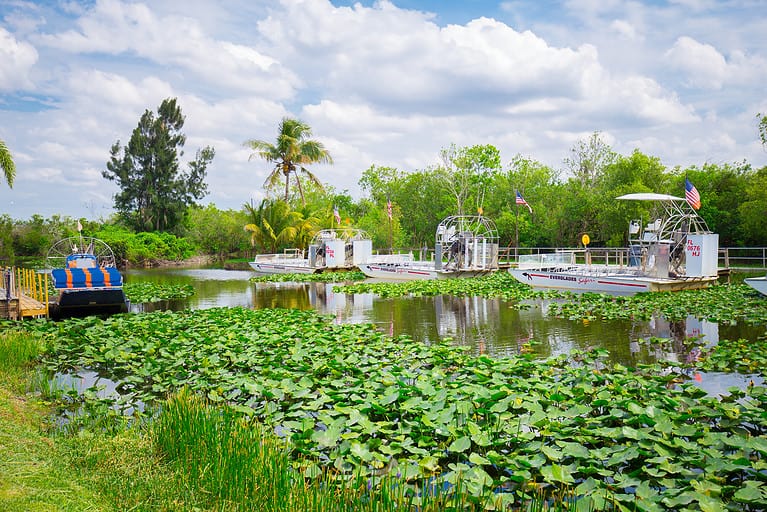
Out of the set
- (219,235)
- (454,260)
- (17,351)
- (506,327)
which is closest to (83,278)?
(17,351)

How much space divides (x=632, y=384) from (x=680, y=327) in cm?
649

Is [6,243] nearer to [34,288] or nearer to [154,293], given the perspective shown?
[154,293]

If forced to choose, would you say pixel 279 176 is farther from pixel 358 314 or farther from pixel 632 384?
pixel 632 384

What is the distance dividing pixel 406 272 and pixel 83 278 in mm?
14879

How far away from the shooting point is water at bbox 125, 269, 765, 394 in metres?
9.74

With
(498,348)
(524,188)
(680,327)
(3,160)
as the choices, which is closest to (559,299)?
(680,327)

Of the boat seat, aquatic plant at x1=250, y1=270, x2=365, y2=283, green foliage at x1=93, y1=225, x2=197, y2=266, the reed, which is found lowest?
the reed

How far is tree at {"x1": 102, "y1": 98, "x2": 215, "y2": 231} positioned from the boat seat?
38.4 metres

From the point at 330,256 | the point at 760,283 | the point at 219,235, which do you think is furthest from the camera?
the point at 219,235

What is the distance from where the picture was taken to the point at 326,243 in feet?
103

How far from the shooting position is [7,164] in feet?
54.9

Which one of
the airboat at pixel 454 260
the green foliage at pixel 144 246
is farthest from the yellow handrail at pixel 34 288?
the green foliage at pixel 144 246

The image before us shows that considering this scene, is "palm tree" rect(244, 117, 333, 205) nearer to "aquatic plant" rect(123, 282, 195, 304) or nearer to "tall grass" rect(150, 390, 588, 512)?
"aquatic plant" rect(123, 282, 195, 304)

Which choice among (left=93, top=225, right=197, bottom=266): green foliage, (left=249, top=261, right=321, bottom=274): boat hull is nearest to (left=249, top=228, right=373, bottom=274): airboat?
(left=249, top=261, right=321, bottom=274): boat hull
